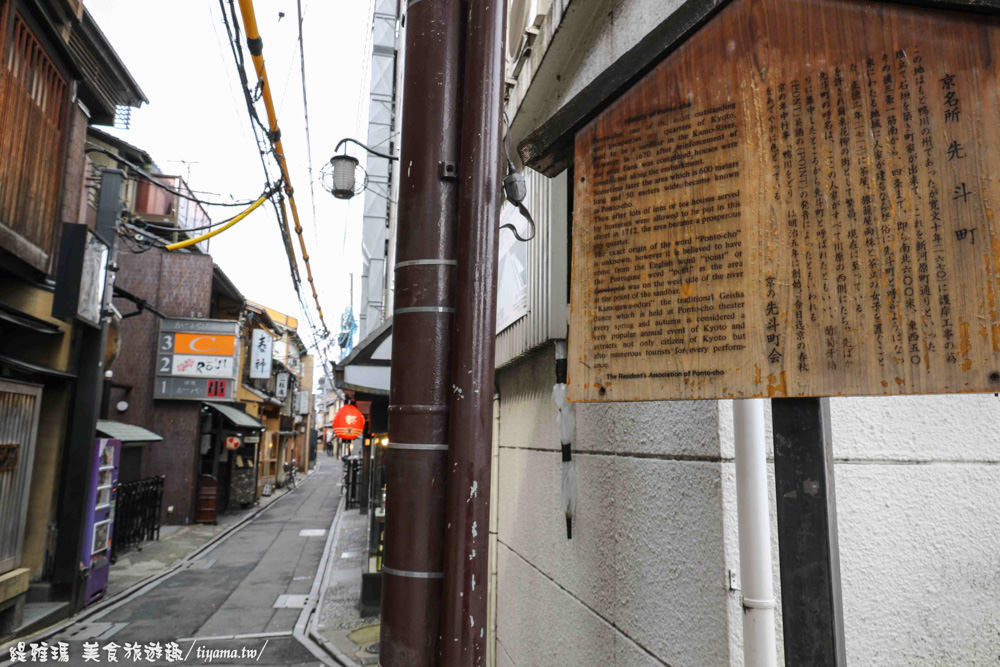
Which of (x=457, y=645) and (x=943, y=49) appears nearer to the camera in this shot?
(x=943, y=49)

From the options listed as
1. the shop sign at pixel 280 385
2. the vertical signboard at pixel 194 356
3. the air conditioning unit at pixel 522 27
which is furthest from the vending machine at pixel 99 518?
the shop sign at pixel 280 385

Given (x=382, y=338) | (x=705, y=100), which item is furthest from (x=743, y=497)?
(x=382, y=338)

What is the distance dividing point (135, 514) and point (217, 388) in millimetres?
6922

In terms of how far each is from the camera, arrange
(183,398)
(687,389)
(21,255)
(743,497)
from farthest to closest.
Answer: (183,398)
(21,255)
(743,497)
(687,389)

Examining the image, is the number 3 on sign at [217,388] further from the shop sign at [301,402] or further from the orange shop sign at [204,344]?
the shop sign at [301,402]

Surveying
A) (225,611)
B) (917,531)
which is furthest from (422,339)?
(225,611)

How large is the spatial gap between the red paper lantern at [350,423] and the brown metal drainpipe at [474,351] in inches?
989

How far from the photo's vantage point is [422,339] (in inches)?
117

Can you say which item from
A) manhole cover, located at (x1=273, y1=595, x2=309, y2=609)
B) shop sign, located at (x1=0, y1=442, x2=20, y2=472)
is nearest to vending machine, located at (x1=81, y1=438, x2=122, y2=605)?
shop sign, located at (x1=0, y1=442, x2=20, y2=472)

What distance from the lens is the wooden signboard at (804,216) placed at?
183 cm

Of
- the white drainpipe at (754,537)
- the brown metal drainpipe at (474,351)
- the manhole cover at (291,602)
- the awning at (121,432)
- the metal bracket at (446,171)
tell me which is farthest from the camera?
the awning at (121,432)

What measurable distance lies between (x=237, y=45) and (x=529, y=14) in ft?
16.3

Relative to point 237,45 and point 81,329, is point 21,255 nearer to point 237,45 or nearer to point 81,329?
point 81,329

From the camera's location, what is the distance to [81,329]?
41.1ft
